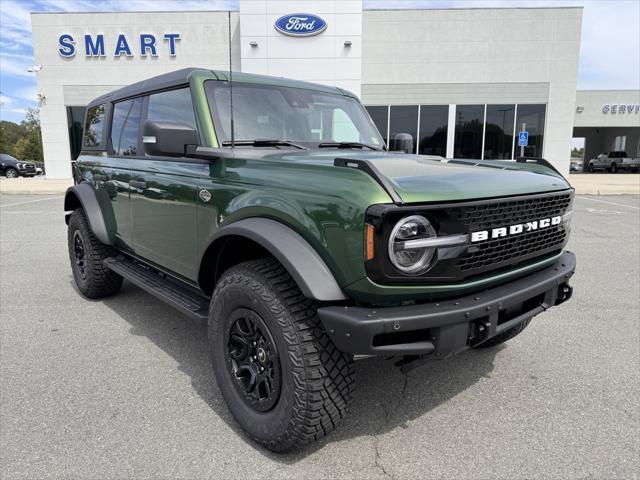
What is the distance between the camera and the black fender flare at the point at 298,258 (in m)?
2.01

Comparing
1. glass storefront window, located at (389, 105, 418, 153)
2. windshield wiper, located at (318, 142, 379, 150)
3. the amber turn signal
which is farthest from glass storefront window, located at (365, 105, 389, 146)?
the amber turn signal

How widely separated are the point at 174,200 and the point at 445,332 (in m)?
1.95

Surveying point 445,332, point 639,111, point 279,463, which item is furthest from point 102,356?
point 639,111

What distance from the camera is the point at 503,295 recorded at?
223cm

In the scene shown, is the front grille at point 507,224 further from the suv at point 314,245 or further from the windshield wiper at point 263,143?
the windshield wiper at point 263,143

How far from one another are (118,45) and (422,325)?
76.2 feet

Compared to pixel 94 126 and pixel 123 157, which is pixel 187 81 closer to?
pixel 123 157

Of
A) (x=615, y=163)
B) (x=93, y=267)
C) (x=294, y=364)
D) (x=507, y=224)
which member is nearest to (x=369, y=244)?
(x=294, y=364)

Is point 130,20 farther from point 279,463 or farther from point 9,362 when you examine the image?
point 279,463

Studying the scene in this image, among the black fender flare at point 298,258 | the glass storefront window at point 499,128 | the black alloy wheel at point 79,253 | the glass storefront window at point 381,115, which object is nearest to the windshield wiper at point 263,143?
the black fender flare at point 298,258

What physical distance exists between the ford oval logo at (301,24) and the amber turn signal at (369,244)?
19.1 meters

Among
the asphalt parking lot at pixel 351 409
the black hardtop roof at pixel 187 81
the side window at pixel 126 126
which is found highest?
the black hardtop roof at pixel 187 81

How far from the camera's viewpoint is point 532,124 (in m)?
22.0

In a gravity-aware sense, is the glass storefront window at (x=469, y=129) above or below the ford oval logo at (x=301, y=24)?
below
